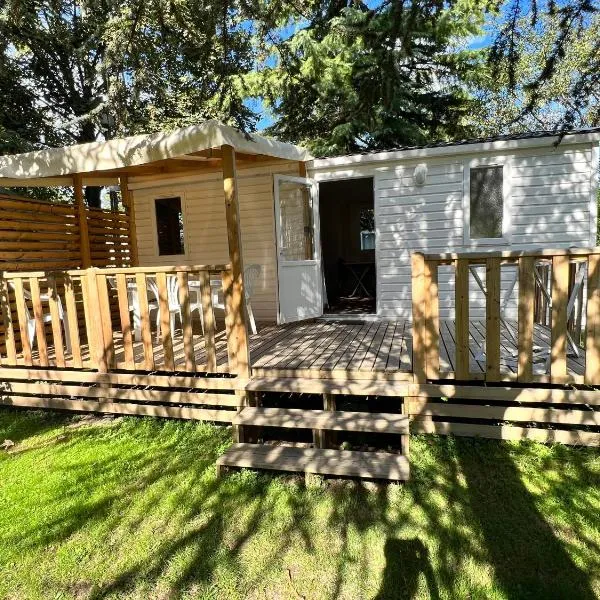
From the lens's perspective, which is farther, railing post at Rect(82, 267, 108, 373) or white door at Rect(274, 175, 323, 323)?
white door at Rect(274, 175, 323, 323)

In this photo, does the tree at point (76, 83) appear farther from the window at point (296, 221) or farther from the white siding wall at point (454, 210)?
the white siding wall at point (454, 210)

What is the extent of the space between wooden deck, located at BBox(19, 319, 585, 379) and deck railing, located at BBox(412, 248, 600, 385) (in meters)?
0.11

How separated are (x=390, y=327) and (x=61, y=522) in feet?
12.7

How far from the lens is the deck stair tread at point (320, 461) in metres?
2.74

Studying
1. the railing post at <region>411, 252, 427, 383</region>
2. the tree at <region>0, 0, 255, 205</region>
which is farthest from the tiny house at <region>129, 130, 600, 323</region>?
the tree at <region>0, 0, 255, 205</region>

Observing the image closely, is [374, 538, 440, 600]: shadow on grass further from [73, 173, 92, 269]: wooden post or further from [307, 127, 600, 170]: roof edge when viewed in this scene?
[73, 173, 92, 269]: wooden post

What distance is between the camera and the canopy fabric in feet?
11.3

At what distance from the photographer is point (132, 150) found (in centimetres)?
368

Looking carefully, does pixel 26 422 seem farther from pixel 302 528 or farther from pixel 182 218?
pixel 182 218

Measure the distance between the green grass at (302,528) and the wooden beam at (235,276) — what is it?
0.76 m

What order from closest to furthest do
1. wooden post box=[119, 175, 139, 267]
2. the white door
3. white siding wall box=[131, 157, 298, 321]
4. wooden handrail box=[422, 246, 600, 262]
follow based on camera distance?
1. wooden handrail box=[422, 246, 600, 262]
2. the white door
3. white siding wall box=[131, 157, 298, 321]
4. wooden post box=[119, 175, 139, 267]

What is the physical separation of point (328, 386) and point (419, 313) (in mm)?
874

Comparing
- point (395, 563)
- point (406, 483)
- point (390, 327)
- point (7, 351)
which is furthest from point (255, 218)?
point (395, 563)

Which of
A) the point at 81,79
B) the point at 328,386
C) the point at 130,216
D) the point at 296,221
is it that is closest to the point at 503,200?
the point at 296,221
